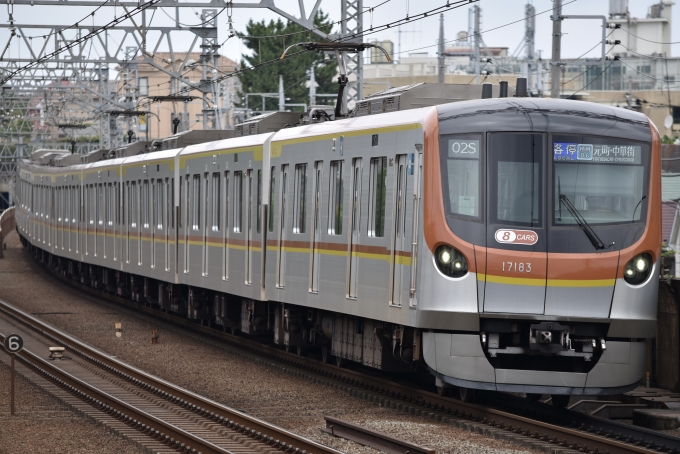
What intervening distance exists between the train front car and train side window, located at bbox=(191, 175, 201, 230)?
987 cm

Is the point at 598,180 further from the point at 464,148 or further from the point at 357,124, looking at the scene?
the point at 357,124

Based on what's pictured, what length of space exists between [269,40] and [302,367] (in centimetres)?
5804

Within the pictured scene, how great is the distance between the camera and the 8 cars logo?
449 inches

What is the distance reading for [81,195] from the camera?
33.6 metres

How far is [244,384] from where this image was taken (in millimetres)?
15398

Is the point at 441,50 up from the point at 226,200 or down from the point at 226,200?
up

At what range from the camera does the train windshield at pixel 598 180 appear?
37.9ft

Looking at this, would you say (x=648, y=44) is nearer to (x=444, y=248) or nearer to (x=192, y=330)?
(x=192, y=330)

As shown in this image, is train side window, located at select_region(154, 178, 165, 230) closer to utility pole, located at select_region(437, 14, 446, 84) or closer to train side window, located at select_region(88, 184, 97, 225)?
train side window, located at select_region(88, 184, 97, 225)

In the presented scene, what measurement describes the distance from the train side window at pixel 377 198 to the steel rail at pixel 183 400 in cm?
237

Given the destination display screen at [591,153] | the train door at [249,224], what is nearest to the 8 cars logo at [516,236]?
the destination display screen at [591,153]

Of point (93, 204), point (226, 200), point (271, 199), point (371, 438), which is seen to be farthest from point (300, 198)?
point (93, 204)

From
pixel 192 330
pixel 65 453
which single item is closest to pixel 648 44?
pixel 192 330

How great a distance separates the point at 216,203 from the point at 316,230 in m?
5.24
